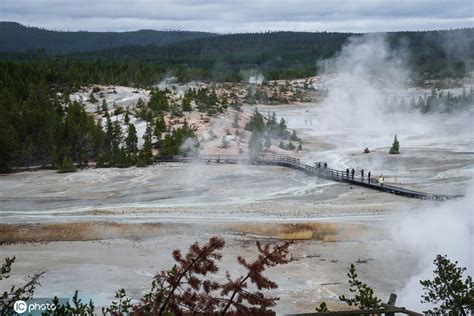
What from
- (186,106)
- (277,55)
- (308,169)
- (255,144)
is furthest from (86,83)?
(277,55)

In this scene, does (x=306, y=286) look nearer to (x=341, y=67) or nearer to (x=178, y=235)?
(x=178, y=235)

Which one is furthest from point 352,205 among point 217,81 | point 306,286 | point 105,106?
point 217,81

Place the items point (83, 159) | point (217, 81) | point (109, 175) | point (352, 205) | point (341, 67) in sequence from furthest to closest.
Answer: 1. point (341, 67)
2. point (217, 81)
3. point (83, 159)
4. point (109, 175)
5. point (352, 205)

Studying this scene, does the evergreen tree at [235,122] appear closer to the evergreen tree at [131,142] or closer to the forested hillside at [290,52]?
the evergreen tree at [131,142]

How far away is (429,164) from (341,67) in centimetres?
6450

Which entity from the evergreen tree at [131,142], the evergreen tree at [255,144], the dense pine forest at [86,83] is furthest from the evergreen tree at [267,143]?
the evergreen tree at [131,142]

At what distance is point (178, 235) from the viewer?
2475 cm

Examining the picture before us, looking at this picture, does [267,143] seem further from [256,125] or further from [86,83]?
[86,83]

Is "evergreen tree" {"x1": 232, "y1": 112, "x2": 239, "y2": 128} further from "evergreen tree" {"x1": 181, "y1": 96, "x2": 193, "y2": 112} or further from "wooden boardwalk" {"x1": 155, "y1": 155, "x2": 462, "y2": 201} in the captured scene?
"wooden boardwalk" {"x1": 155, "y1": 155, "x2": 462, "y2": 201}

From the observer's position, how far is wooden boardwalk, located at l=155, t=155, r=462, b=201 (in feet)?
100

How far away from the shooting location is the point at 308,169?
3988 centimetres

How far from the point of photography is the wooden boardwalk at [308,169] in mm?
30597

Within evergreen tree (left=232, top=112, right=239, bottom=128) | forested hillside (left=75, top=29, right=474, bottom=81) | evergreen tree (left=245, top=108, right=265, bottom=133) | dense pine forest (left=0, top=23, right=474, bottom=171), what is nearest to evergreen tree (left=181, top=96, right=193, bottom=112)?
evergreen tree (left=232, top=112, right=239, bottom=128)

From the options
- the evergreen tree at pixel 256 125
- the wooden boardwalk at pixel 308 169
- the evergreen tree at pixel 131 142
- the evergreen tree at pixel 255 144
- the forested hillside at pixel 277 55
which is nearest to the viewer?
the wooden boardwalk at pixel 308 169
